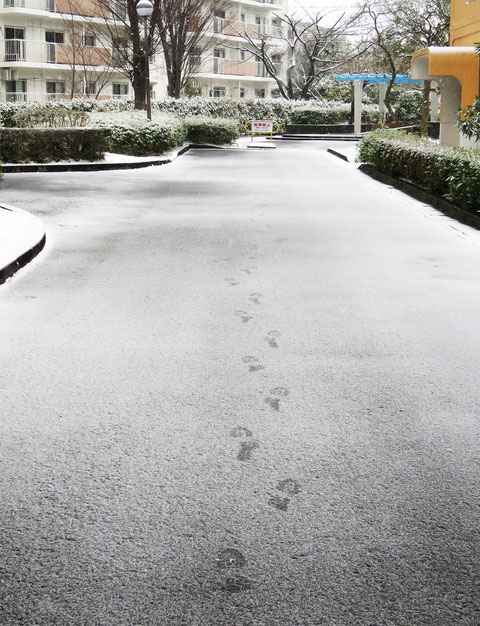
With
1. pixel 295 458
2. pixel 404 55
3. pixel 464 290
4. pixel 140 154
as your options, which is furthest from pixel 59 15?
pixel 295 458

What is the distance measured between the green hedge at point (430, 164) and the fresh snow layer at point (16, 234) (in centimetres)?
578

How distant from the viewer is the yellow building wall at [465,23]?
72.0 ft

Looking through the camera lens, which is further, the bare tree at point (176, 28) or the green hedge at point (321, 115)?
the green hedge at point (321, 115)

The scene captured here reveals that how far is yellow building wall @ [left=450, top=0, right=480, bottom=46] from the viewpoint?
21938 millimetres

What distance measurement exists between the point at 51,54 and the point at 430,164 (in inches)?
1445

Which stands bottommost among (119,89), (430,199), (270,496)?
(270,496)

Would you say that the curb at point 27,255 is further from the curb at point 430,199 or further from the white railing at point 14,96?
the white railing at point 14,96

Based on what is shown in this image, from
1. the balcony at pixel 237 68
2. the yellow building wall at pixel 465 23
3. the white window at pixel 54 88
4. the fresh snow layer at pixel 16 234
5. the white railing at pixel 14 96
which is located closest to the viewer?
the fresh snow layer at pixel 16 234

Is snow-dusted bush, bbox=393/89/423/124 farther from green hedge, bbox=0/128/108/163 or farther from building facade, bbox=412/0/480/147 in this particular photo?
green hedge, bbox=0/128/108/163

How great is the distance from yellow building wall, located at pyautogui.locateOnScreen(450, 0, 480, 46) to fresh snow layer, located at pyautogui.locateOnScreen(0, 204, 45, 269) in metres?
15.1

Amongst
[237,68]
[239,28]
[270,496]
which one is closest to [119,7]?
[239,28]

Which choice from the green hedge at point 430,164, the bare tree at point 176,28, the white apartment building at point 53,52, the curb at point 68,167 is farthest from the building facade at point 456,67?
the white apartment building at point 53,52

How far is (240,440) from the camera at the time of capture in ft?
12.4

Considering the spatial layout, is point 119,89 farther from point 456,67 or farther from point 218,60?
point 456,67
